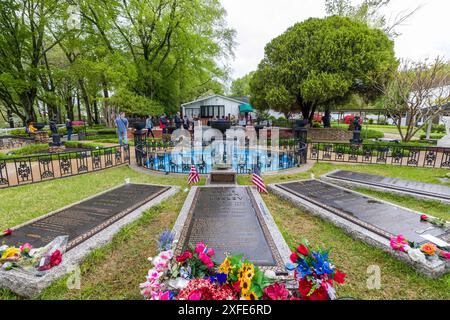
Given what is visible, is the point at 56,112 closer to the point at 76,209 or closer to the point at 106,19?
the point at 106,19

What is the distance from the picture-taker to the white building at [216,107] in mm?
32731

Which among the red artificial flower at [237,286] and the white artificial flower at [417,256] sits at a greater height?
the red artificial flower at [237,286]

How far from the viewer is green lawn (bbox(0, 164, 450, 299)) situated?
302 cm

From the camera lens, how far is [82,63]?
19.9 metres

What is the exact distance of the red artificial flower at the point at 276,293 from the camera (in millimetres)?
2338

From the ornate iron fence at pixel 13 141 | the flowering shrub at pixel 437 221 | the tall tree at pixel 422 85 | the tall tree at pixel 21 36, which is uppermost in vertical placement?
the tall tree at pixel 21 36

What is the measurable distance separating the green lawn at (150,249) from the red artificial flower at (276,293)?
1.18m

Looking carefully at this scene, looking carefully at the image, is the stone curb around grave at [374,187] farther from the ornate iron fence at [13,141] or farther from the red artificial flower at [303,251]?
the ornate iron fence at [13,141]

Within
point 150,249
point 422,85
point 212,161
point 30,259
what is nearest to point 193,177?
point 212,161

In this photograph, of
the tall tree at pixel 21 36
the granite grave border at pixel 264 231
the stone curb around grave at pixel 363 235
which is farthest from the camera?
the tall tree at pixel 21 36

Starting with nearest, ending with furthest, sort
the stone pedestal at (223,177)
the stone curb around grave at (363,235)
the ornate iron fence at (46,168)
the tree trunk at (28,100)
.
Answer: the stone curb around grave at (363,235) < the stone pedestal at (223,177) < the ornate iron fence at (46,168) < the tree trunk at (28,100)

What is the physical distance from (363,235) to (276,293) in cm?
270

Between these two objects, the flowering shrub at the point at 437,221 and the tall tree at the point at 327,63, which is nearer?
the flowering shrub at the point at 437,221

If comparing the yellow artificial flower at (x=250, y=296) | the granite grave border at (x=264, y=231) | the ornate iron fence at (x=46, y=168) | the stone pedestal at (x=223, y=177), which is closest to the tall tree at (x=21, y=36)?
the ornate iron fence at (x=46, y=168)
